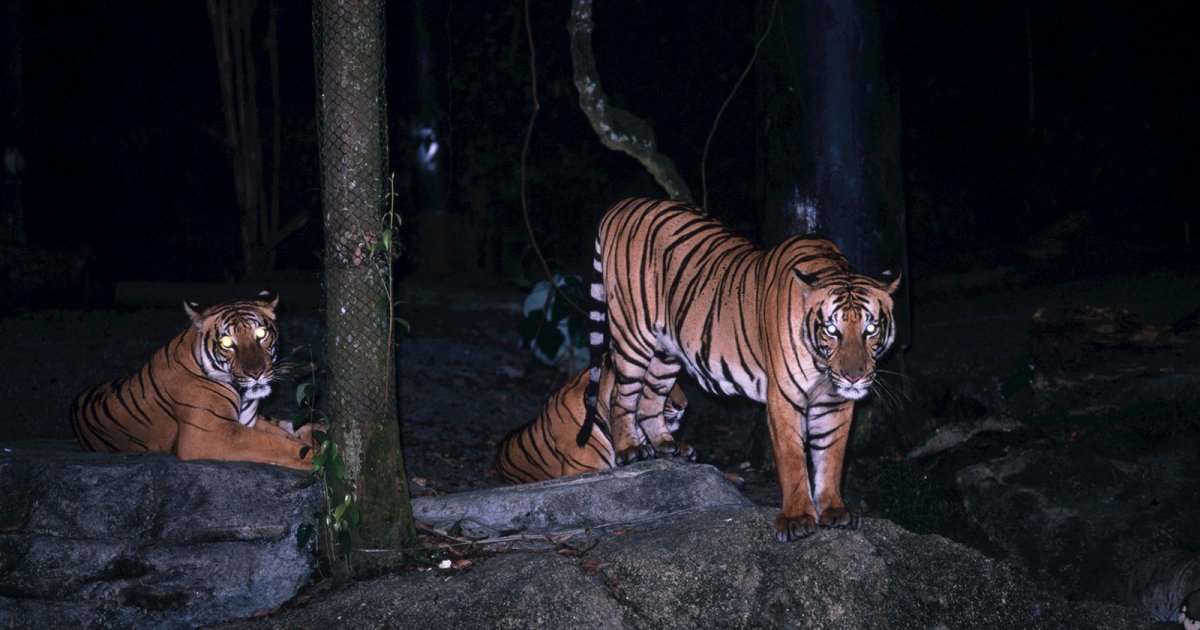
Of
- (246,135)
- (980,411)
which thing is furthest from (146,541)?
(246,135)

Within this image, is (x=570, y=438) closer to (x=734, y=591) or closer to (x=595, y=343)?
(x=595, y=343)

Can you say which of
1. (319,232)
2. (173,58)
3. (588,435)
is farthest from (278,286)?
(588,435)

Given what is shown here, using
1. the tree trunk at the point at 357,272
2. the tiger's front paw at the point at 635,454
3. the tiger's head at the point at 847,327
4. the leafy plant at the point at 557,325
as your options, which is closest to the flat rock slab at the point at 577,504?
the tree trunk at the point at 357,272

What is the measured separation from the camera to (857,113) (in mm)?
6535

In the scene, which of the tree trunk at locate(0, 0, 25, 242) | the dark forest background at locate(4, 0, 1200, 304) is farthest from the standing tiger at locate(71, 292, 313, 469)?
the dark forest background at locate(4, 0, 1200, 304)

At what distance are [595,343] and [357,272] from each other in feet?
6.29

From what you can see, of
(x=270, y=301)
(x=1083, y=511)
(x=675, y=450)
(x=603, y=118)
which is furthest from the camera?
(x=603, y=118)

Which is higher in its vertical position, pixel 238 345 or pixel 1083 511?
pixel 238 345

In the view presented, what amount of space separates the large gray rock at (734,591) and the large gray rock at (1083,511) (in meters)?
0.81

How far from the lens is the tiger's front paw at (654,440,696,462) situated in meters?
5.85

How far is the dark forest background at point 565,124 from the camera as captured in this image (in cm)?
1112

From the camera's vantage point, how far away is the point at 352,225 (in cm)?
455

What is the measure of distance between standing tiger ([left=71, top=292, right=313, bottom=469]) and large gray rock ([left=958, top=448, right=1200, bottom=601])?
3.23 meters

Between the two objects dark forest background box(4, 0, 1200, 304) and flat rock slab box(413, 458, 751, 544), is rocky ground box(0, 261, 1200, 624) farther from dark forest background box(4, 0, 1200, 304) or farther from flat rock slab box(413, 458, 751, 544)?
dark forest background box(4, 0, 1200, 304)
